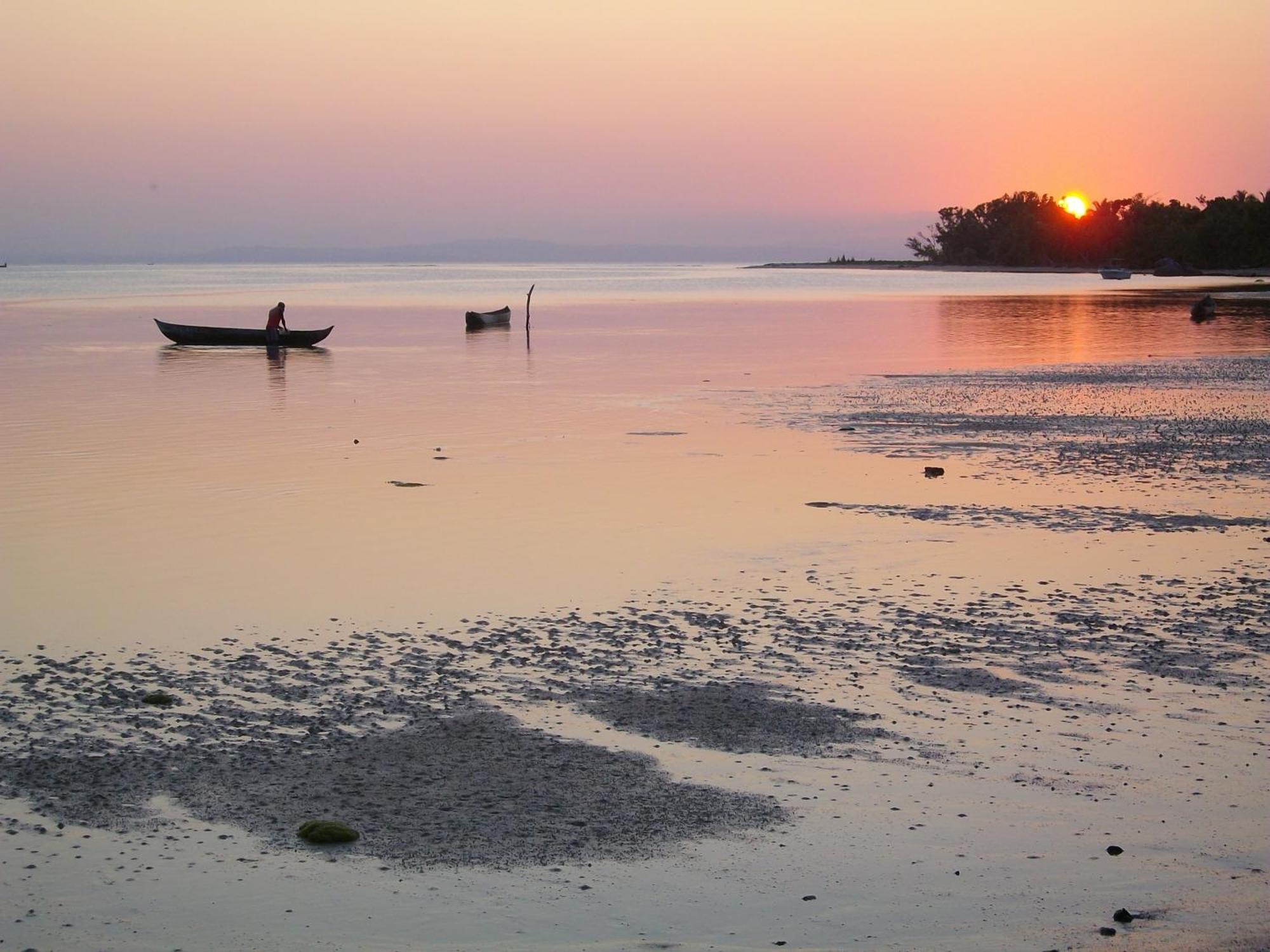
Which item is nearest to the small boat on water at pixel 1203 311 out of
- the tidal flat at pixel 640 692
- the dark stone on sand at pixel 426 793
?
the tidal flat at pixel 640 692

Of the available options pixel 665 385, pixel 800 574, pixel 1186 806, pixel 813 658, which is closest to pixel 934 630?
pixel 813 658

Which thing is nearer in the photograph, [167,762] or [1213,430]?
[167,762]

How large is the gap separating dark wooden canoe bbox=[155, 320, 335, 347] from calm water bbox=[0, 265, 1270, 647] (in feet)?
3.22

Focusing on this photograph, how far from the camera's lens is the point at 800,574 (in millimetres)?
14727

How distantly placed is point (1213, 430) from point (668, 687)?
59.6ft

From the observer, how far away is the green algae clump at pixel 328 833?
8.08 meters

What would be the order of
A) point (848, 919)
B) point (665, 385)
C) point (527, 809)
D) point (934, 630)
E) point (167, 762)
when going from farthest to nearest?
point (665, 385), point (934, 630), point (167, 762), point (527, 809), point (848, 919)

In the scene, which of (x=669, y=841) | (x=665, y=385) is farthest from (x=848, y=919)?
(x=665, y=385)

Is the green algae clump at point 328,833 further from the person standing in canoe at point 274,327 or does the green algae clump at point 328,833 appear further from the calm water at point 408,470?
the person standing in canoe at point 274,327

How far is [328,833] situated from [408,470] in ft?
48.1

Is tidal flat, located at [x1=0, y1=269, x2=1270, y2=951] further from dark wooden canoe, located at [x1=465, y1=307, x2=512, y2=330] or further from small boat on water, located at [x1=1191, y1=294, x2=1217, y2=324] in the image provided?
small boat on water, located at [x1=1191, y1=294, x2=1217, y2=324]

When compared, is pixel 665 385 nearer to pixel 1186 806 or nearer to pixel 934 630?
pixel 934 630

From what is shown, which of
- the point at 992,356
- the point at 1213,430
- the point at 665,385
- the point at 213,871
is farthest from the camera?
the point at 992,356

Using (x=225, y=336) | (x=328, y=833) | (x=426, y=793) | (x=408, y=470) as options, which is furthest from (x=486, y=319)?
(x=328, y=833)
